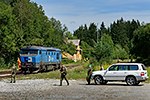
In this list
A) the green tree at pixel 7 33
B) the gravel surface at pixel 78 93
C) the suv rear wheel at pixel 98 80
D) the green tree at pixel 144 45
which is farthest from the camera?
the green tree at pixel 144 45

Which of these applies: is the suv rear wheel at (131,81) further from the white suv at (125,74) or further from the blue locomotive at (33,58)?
the blue locomotive at (33,58)

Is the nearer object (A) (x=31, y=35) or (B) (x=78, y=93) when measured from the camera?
(B) (x=78, y=93)

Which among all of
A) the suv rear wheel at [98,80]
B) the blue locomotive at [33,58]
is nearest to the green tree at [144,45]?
the blue locomotive at [33,58]

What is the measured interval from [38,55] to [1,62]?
17261mm

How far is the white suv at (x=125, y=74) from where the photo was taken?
19305mm

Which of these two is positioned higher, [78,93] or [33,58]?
[33,58]

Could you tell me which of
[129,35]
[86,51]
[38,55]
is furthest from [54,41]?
[129,35]

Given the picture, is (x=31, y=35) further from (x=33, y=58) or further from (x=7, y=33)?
(x=33, y=58)

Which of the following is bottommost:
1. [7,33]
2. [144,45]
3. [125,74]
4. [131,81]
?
[131,81]

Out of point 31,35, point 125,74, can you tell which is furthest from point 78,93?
point 31,35

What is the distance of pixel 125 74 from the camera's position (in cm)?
1978

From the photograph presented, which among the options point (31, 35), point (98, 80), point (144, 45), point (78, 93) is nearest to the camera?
point (78, 93)

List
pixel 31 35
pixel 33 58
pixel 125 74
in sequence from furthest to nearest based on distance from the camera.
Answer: pixel 31 35 → pixel 33 58 → pixel 125 74

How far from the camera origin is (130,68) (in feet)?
65.1
